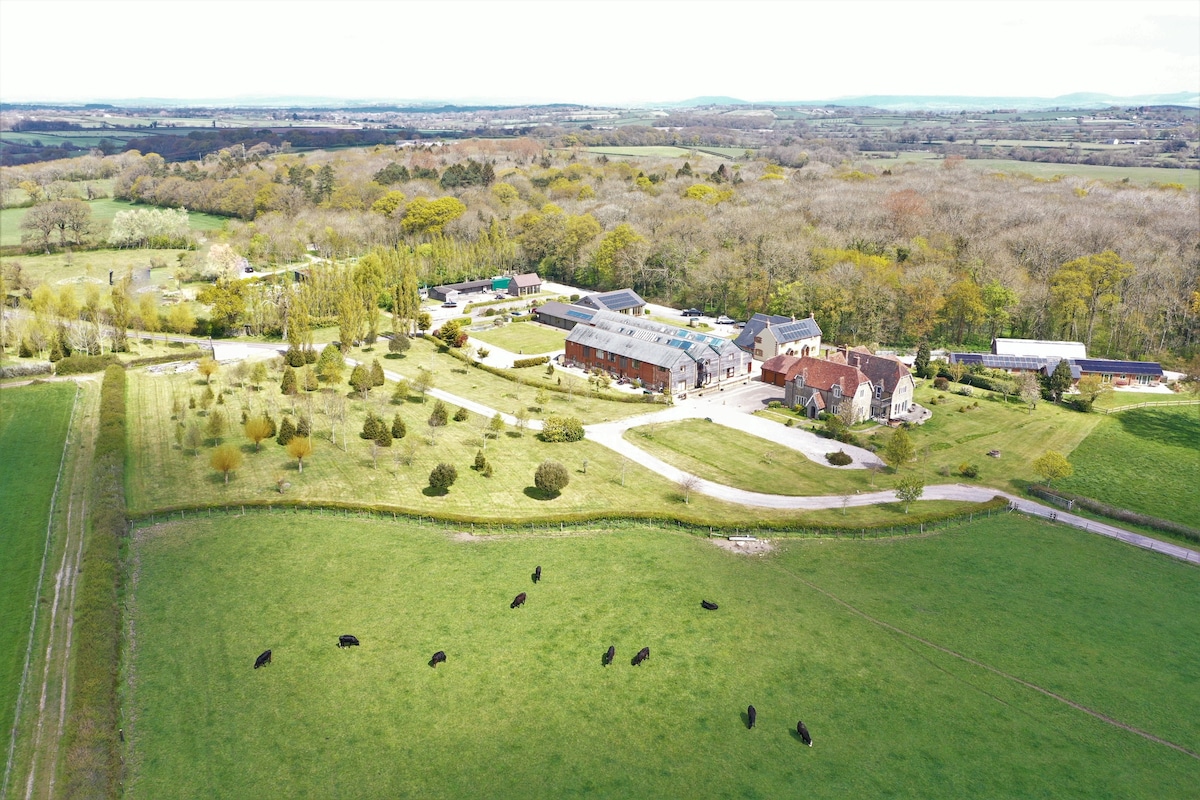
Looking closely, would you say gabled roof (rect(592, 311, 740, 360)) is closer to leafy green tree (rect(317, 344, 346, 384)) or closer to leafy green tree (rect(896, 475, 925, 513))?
leafy green tree (rect(896, 475, 925, 513))

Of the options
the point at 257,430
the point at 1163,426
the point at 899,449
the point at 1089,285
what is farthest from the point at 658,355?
the point at 1089,285

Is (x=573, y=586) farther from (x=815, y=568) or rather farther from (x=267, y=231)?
(x=267, y=231)

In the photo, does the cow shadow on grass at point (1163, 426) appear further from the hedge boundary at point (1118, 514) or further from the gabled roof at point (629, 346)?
the gabled roof at point (629, 346)

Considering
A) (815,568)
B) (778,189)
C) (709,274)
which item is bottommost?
(815,568)

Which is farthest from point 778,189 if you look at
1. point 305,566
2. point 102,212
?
point 102,212

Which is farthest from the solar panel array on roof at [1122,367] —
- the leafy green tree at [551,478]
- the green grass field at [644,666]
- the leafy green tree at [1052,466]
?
the leafy green tree at [551,478]

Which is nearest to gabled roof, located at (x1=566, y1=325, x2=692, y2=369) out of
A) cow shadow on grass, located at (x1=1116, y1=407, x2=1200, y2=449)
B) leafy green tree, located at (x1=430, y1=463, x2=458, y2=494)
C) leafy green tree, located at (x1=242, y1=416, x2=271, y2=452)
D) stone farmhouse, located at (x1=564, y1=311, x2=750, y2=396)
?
stone farmhouse, located at (x1=564, y1=311, x2=750, y2=396)
